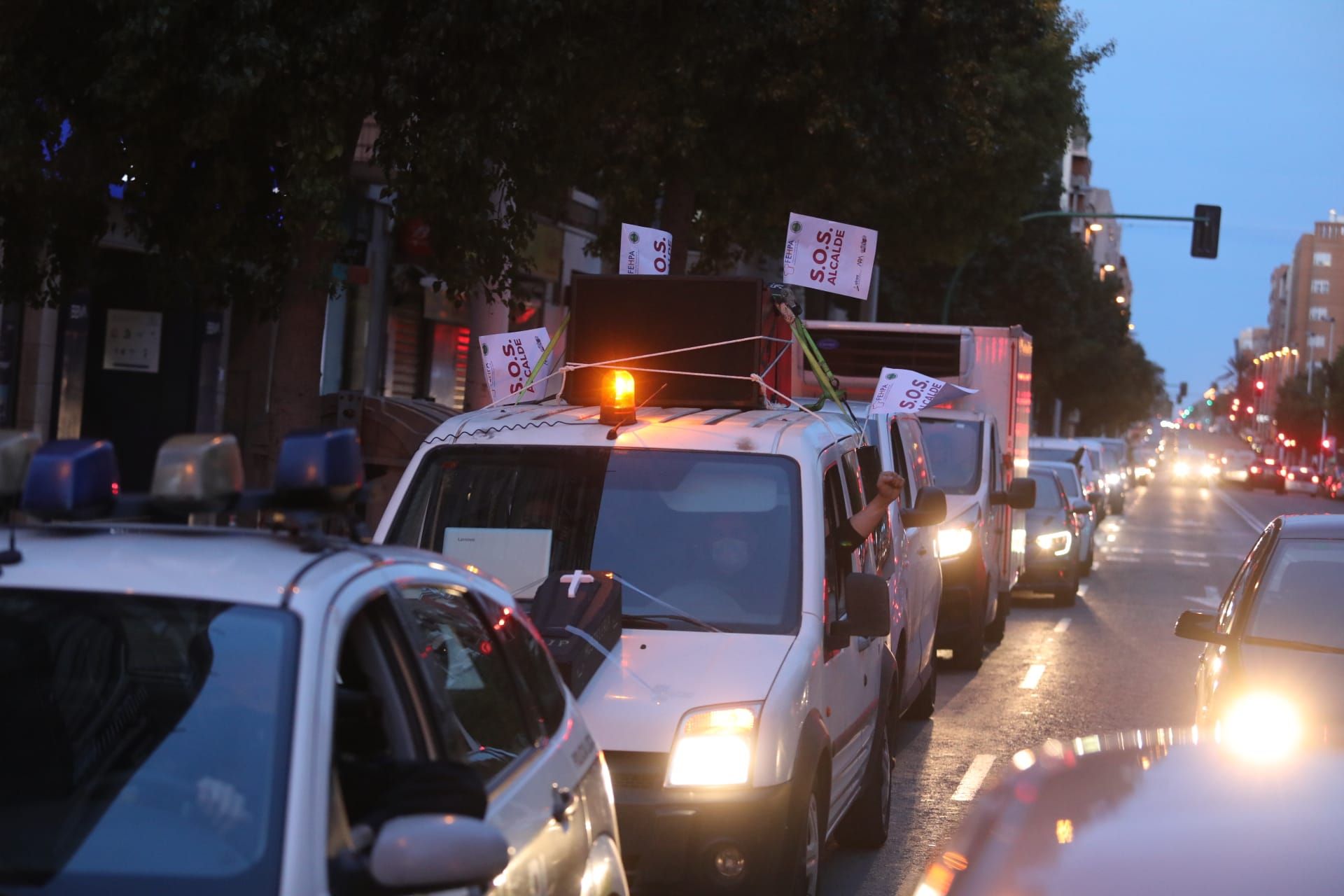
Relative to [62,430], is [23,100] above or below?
above

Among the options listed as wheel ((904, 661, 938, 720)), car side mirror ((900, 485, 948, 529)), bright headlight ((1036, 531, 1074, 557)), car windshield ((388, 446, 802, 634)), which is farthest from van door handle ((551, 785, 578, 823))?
bright headlight ((1036, 531, 1074, 557))

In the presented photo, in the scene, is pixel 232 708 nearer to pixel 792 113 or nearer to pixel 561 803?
pixel 561 803

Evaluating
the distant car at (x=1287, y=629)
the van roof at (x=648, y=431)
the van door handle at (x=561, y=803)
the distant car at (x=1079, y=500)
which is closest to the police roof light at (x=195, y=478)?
the van door handle at (x=561, y=803)

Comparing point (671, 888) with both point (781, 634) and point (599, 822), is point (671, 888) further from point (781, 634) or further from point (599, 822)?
point (599, 822)

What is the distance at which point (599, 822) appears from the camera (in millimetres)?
4469

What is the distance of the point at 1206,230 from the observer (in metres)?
34.8

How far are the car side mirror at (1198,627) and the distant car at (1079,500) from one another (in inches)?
569

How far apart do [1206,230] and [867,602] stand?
30.0 metres

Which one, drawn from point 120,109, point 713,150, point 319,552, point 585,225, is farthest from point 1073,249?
point 319,552

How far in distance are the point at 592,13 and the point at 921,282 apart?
33.2 meters

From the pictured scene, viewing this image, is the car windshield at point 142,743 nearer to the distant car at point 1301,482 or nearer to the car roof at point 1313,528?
the car roof at point 1313,528

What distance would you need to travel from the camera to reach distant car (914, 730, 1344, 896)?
3234mm

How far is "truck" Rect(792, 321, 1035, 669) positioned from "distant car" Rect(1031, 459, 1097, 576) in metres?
5.32

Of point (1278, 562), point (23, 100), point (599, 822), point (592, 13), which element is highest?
point (592, 13)
